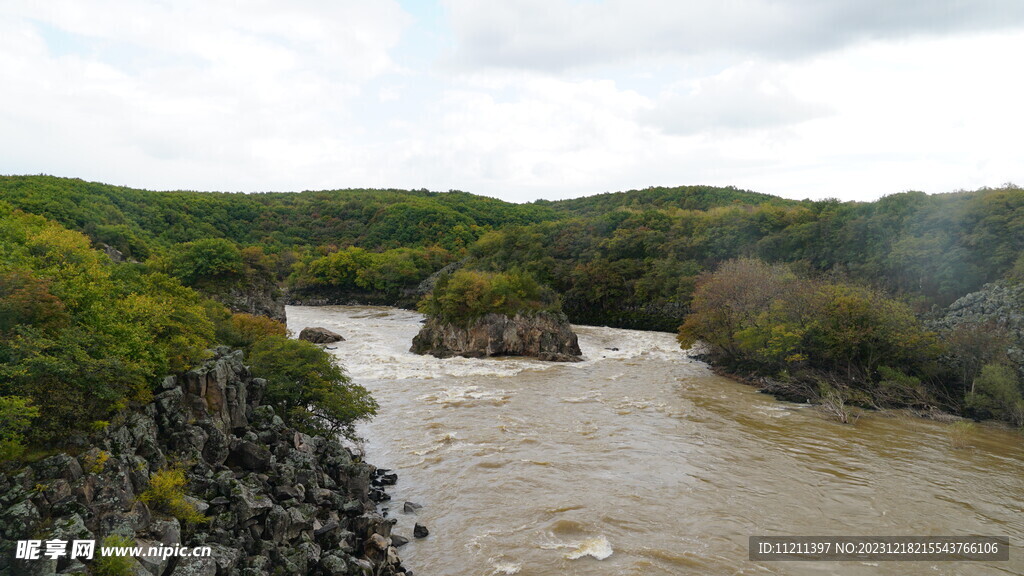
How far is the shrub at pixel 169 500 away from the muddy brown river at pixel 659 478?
5.61 metres

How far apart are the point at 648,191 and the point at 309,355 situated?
12340 cm

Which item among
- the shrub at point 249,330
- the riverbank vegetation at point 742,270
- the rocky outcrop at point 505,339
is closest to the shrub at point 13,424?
the riverbank vegetation at point 742,270

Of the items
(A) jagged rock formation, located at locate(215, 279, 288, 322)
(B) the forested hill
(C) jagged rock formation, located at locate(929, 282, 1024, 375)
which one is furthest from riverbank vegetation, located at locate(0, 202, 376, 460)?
(C) jagged rock formation, located at locate(929, 282, 1024, 375)

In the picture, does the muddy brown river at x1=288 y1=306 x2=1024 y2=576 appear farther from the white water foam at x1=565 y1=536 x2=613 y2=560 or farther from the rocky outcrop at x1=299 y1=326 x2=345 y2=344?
the rocky outcrop at x1=299 y1=326 x2=345 y2=344

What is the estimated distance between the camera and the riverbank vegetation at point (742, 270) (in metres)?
29.8

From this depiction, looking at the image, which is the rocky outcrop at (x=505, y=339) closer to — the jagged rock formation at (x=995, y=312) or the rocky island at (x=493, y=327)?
the rocky island at (x=493, y=327)

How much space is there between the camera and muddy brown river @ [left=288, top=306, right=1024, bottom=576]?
1421cm

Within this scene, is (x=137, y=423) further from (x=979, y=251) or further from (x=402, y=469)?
(x=979, y=251)

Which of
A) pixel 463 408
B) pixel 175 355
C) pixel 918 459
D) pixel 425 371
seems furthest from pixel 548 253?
pixel 175 355

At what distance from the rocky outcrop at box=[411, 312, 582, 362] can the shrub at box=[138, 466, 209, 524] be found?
3223cm

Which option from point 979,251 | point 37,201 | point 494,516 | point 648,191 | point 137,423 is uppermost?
point 648,191

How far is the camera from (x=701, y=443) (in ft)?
76.2

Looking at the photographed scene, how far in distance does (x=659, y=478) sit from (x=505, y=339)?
25.5m

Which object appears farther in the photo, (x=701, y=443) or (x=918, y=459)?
(x=701, y=443)
